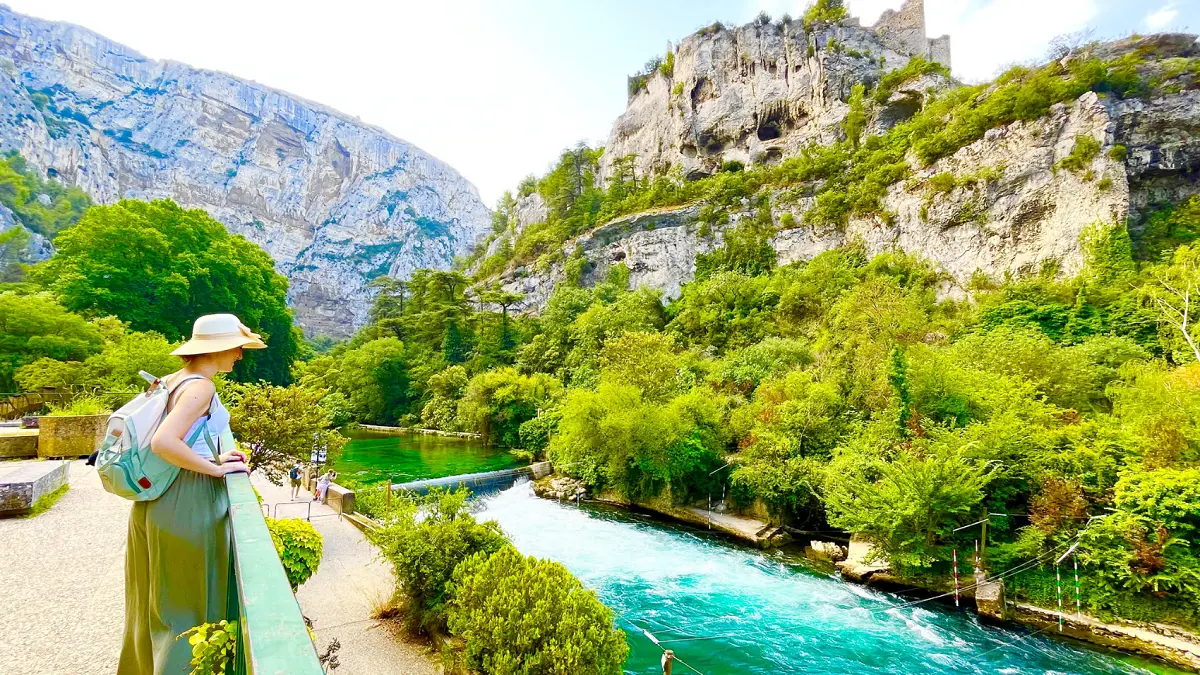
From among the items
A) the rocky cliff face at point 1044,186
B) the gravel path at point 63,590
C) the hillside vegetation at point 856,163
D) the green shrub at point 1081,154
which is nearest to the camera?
the gravel path at point 63,590

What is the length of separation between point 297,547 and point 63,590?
1.86m

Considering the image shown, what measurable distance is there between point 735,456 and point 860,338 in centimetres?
677

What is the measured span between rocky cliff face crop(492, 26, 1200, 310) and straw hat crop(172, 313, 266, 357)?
30.3m

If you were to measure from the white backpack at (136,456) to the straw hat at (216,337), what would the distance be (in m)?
0.24

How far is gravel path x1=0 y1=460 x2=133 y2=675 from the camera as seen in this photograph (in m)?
3.19

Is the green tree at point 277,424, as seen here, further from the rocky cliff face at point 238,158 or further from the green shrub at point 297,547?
the rocky cliff face at point 238,158

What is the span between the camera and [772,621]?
934cm

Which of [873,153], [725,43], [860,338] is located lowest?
[860,338]

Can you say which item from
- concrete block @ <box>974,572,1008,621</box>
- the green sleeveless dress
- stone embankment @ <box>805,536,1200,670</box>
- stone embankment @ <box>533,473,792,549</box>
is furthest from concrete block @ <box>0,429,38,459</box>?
concrete block @ <box>974,572,1008,621</box>

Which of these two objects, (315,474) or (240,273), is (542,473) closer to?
(315,474)

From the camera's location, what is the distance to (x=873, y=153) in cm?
3388

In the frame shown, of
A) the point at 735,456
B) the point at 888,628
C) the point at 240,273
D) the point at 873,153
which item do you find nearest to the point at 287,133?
the point at 240,273

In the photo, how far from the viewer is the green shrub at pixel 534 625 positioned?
4.96m

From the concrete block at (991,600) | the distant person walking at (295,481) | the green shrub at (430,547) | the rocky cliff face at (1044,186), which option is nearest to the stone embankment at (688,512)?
the concrete block at (991,600)
